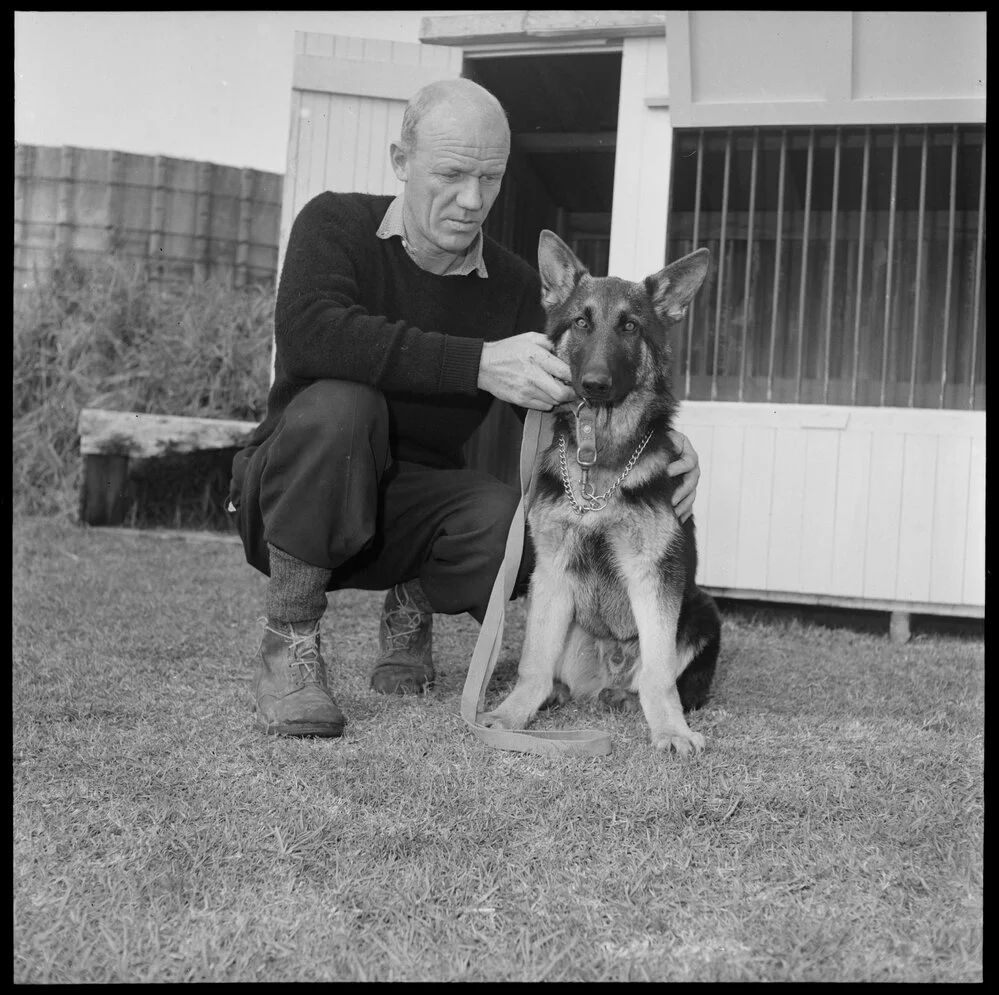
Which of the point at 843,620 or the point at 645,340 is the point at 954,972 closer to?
the point at 645,340

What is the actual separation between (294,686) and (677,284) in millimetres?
1615

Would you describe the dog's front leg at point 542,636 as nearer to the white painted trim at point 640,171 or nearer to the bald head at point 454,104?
the bald head at point 454,104

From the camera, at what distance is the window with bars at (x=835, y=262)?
5117 mm

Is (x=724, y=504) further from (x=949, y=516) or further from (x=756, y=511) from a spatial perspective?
(x=949, y=516)

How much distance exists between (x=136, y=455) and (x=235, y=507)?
3.67 meters

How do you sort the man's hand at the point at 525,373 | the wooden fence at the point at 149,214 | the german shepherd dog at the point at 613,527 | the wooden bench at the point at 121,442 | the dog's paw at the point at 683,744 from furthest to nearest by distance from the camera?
the wooden fence at the point at 149,214 → the wooden bench at the point at 121,442 → the german shepherd dog at the point at 613,527 → the man's hand at the point at 525,373 → the dog's paw at the point at 683,744

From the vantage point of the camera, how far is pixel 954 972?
1.49 m

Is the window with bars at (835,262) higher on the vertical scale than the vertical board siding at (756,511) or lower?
higher

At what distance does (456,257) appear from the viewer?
3152 millimetres

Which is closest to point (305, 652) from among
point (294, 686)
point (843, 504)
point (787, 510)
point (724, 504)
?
point (294, 686)

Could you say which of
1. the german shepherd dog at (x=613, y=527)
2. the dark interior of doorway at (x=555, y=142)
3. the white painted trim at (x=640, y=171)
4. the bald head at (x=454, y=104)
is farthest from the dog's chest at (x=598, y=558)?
the dark interior of doorway at (x=555, y=142)

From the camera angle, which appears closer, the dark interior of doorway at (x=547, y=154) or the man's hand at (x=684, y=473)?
the man's hand at (x=684, y=473)

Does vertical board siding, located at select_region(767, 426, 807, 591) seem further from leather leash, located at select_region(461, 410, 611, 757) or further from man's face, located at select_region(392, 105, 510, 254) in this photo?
man's face, located at select_region(392, 105, 510, 254)

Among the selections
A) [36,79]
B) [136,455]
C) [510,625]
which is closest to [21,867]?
[36,79]
